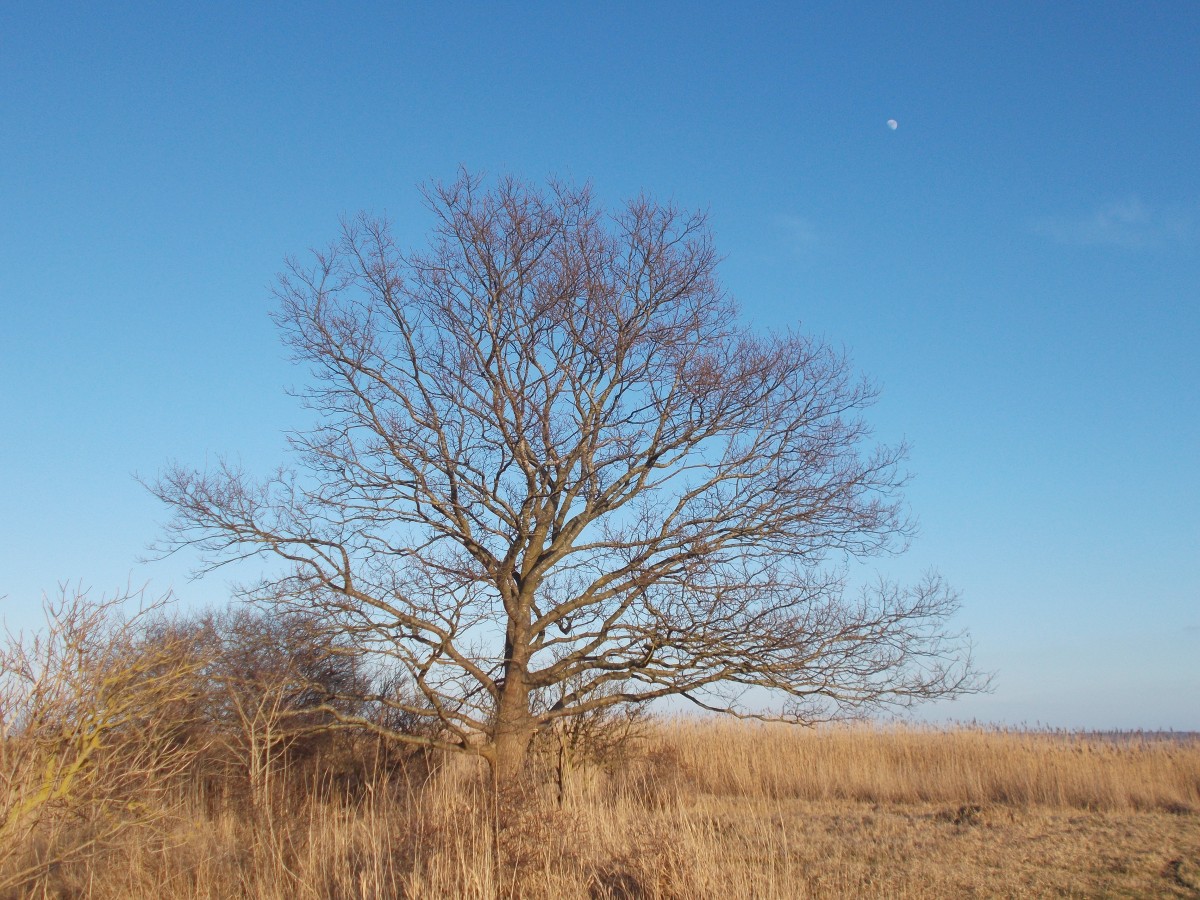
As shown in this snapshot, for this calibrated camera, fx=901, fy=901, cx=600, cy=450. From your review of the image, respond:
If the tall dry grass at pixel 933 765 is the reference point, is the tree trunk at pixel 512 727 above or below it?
above

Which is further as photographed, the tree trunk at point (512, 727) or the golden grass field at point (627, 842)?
the tree trunk at point (512, 727)

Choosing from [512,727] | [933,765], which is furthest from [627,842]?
[933,765]

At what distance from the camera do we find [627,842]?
301 inches

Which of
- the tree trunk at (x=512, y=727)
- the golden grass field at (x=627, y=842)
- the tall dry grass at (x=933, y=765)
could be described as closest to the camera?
the golden grass field at (x=627, y=842)

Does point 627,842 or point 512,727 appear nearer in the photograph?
point 627,842

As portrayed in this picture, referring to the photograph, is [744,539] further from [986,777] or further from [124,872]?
[124,872]

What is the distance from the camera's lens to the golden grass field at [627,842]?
6.82m

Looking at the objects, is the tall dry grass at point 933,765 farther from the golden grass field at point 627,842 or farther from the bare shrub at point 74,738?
the bare shrub at point 74,738

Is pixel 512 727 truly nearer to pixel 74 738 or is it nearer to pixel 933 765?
pixel 74 738

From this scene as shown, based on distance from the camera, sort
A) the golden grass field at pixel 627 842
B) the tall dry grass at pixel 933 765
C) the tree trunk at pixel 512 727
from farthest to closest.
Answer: the tall dry grass at pixel 933 765 < the tree trunk at pixel 512 727 < the golden grass field at pixel 627 842

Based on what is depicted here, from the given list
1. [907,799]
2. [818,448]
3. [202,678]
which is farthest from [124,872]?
[907,799]

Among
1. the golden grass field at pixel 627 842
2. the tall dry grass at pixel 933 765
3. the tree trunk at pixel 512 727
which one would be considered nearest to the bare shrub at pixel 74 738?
the golden grass field at pixel 627 842

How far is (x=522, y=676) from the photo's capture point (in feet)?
37.7

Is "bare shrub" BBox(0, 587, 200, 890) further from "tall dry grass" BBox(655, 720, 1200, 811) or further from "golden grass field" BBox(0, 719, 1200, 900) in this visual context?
"tall dry grass" BBox(655, 720, 1200, 811)
